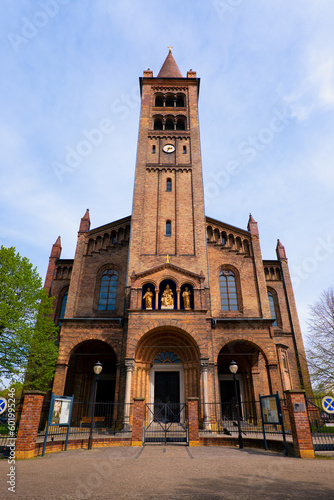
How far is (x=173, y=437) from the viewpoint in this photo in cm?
1398

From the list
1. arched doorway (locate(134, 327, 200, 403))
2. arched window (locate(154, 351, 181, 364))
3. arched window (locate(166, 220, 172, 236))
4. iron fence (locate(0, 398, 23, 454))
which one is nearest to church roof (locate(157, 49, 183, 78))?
arched window (locate(166, 220, 172, 236))

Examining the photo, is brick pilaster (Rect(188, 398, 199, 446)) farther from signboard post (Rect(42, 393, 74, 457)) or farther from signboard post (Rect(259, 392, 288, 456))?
signboard post (Rect(42, 393, 74, 457))

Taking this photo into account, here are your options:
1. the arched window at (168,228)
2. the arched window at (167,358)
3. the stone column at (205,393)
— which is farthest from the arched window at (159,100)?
the stone column at (205,393)

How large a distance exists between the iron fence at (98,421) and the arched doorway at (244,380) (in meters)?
7.44

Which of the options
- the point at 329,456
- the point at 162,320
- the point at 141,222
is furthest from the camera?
the point at 141,222

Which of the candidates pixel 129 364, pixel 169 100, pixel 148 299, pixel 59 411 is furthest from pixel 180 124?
pixel 59 411

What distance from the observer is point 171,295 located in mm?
19609

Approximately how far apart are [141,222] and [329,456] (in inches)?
701

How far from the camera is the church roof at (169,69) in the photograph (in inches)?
1325

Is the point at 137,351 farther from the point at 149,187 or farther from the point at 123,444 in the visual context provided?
the point at 149,187

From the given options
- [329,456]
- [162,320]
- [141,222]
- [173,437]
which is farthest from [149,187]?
[329,456]

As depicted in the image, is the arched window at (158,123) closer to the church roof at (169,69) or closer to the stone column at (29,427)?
the church roof at (169,69)

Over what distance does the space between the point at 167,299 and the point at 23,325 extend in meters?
9.02

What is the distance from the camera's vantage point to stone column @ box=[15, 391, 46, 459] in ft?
33.1
